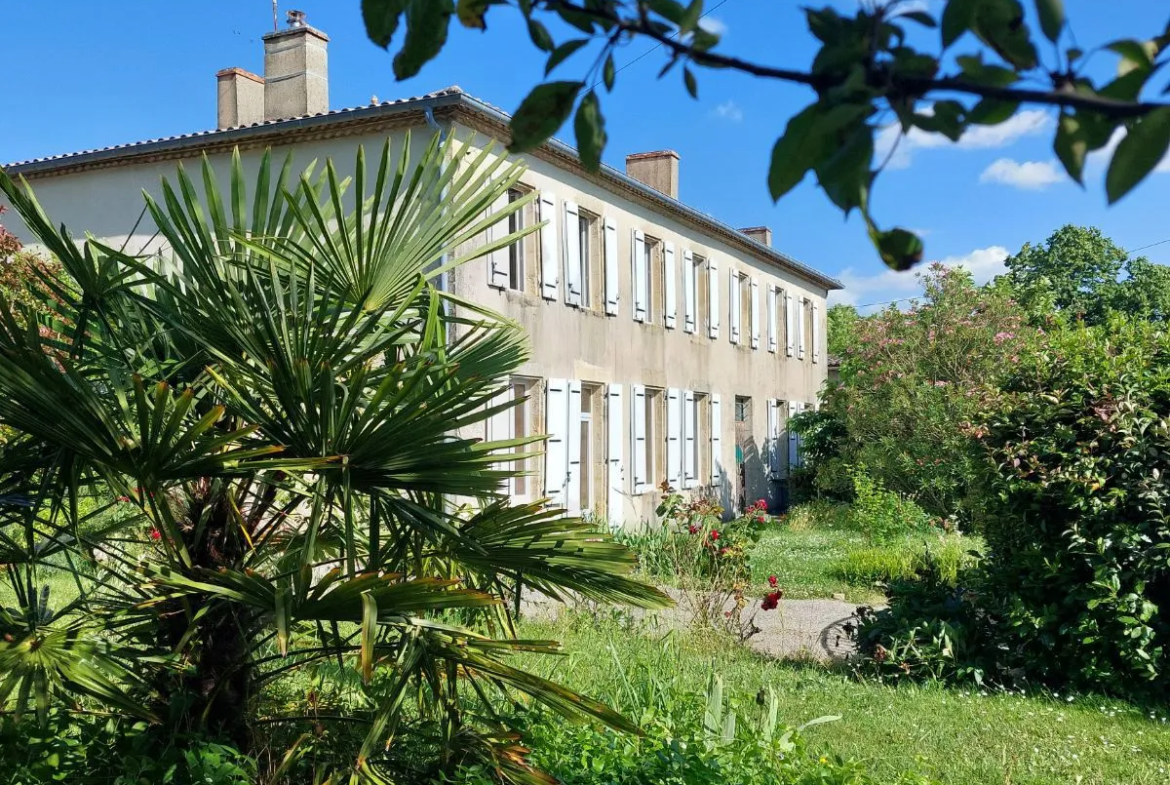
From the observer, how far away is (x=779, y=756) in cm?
430

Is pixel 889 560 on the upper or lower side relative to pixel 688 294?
lower

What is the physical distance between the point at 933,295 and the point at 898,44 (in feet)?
70.4

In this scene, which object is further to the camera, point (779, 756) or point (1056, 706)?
point (1056, 706)

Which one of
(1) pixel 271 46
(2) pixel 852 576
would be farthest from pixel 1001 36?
(1) pixel 271 46

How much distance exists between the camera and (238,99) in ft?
50.8

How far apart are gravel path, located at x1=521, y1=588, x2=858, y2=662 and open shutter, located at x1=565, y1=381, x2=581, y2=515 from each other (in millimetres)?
4888

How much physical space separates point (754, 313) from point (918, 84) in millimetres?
23714

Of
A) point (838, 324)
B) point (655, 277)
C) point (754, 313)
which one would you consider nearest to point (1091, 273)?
point (838, 324)

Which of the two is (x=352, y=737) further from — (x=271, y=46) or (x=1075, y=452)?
(x=271, y=46)

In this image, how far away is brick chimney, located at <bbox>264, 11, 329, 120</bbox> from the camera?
48.8 ft

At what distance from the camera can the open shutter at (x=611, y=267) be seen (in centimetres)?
1750

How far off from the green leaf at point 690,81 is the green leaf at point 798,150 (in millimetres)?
123

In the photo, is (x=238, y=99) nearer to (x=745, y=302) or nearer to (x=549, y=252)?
(x=549, y=252)

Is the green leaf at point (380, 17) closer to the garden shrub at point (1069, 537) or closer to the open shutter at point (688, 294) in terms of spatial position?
the garden shrub at point (1069, 537)
